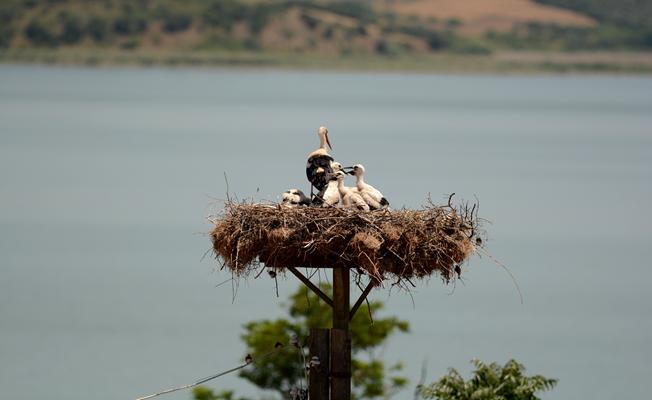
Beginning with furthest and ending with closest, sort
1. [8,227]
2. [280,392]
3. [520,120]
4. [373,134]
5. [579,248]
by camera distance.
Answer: [520,120]
[373,134]
[8,227]
[579,248]
[280,392]

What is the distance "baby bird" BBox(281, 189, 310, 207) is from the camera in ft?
41.0

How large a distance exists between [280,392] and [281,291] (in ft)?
50.0

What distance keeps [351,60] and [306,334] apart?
158 m

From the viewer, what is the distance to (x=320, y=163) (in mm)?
13047

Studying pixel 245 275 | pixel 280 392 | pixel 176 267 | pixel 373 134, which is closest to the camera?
pixel 245 275

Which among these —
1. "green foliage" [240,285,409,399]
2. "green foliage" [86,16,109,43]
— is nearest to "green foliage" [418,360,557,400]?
"green foliage" [240,285,409,399]

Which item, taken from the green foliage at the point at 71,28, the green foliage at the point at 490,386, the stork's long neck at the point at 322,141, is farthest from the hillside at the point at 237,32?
the stork's long neck at the point at 322,141

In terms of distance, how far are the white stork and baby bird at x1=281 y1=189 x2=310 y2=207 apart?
11.4 inches

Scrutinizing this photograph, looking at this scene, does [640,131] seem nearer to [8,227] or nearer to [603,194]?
[603,194]

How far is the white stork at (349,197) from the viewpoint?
1239 cm

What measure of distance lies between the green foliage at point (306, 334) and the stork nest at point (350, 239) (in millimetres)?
9683

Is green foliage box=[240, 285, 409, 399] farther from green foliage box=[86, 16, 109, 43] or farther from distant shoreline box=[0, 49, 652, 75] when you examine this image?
distant shoreline box=[0, 49, 652, 75]

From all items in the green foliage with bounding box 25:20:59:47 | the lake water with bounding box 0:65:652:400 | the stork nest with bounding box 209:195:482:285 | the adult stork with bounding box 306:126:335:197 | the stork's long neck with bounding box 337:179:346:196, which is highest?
the green foliage with bounding box 25:20:59:47

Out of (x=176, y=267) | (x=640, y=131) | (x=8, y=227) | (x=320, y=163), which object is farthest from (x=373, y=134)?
(x=320, y=163)
